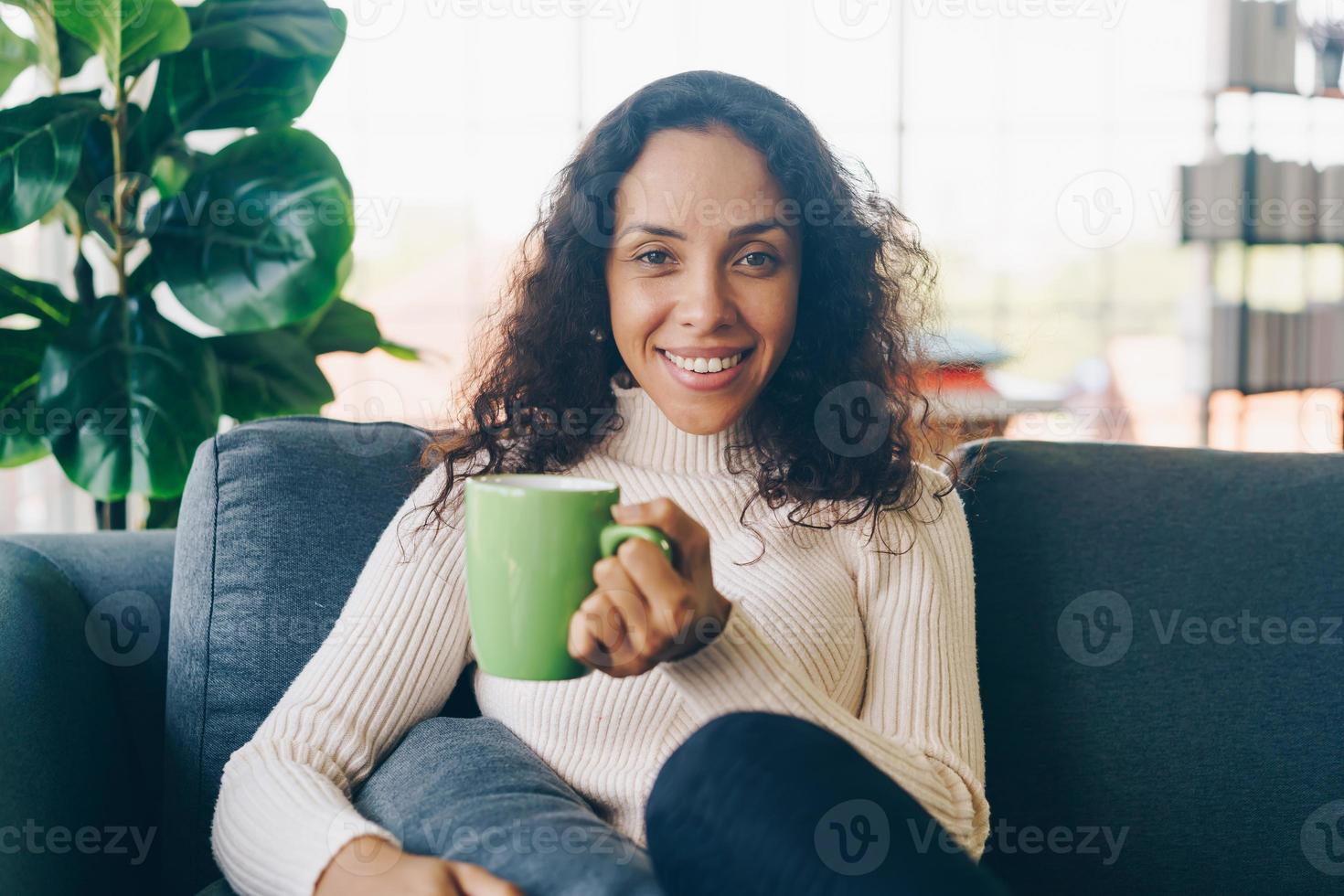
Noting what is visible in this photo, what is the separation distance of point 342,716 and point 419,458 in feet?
1.13

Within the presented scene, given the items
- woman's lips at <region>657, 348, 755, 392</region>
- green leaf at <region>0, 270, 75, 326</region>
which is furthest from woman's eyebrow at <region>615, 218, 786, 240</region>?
green leaf at <region>0, 270, 75, 326</region>

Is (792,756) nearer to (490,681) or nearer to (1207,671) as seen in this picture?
(490,681)

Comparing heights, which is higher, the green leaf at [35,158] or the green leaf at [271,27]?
the green leaf at [271,27]

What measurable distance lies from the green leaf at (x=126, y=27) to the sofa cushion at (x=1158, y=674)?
50.5 inches

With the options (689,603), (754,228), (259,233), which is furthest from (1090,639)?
(259,233)

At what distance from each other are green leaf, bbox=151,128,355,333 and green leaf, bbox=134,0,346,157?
91 mm

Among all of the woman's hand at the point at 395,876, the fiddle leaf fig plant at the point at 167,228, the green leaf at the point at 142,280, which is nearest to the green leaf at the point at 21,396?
the fiddle leaf fig plant at the point at 167,228

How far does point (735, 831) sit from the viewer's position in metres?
0.69

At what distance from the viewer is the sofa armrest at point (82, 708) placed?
0.90 m

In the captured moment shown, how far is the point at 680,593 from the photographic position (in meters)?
0.71

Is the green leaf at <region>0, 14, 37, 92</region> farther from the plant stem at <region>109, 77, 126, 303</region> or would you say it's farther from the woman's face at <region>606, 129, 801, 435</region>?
the woman's face at <region>606, 129, 801, 435</region>

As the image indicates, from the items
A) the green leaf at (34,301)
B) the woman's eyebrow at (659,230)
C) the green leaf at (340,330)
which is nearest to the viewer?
the woman's eyebrow at (659,230)

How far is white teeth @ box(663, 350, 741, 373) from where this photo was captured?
43.4 inches

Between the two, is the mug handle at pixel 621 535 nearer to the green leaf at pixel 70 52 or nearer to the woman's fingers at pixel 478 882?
the woman's fingers at pixel 478 882
